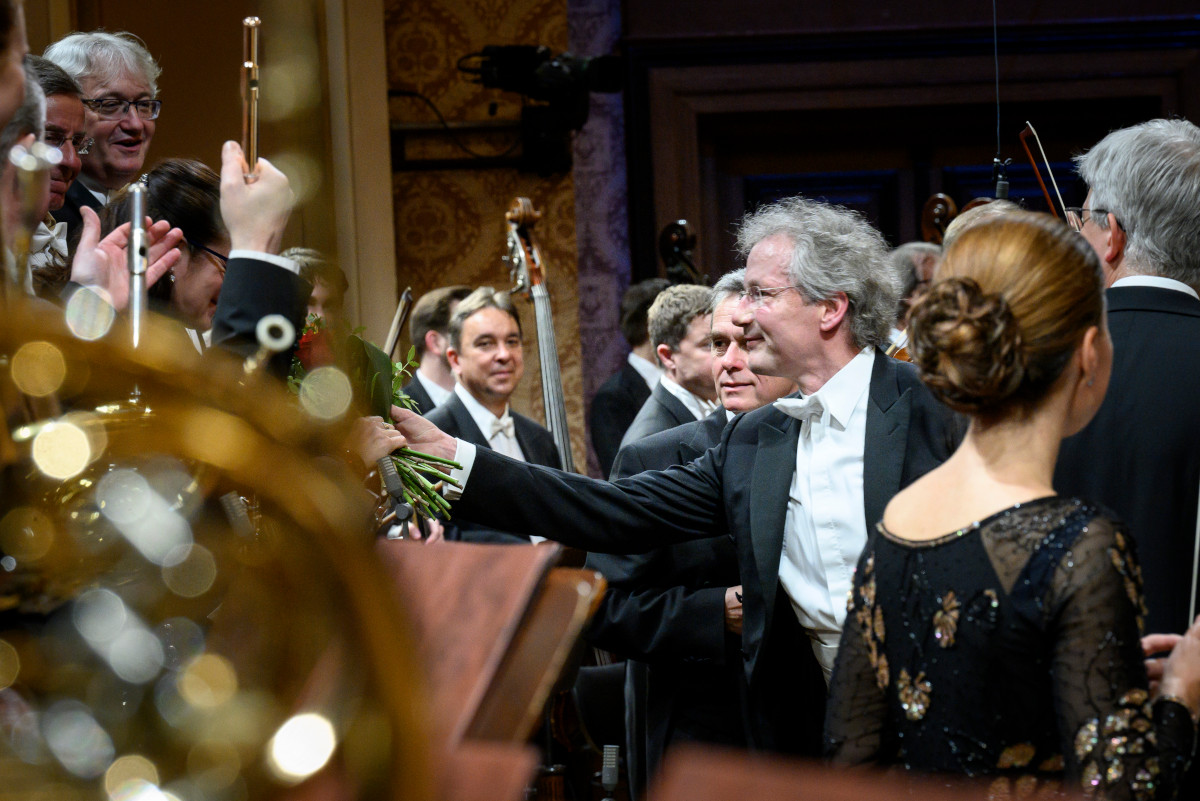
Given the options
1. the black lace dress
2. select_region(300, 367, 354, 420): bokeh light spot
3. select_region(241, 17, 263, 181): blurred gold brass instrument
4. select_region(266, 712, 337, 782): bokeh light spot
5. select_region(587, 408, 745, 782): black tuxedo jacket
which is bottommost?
select_region(587, 408, 745, 782): black tuxedo jacket

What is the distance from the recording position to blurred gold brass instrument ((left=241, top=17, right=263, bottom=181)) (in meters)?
1.50

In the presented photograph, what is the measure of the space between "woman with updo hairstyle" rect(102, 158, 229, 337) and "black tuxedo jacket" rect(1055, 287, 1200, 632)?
1.40m

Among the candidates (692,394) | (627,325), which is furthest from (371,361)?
(627,325)

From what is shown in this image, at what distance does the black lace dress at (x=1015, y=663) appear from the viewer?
1.25 meters

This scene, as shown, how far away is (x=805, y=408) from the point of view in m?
2.20

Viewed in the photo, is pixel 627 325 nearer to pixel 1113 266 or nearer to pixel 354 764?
pixel 1113 266

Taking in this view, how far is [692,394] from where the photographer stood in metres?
3.78

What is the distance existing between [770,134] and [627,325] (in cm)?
179

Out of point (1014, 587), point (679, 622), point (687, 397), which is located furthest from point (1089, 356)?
point (687, 397)

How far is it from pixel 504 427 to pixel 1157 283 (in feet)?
8.40

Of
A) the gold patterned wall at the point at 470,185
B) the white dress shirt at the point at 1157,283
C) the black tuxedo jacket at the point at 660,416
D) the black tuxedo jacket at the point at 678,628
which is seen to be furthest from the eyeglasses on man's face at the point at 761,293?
the gold patterned wall at the point at 470,185

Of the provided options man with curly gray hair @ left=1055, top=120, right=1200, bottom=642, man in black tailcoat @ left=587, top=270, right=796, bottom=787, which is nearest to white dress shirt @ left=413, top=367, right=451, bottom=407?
man in black tailcoat @ left=587, top=270, right=796, bottom=787

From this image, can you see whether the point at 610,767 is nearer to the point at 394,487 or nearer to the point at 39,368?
the point at 394,487

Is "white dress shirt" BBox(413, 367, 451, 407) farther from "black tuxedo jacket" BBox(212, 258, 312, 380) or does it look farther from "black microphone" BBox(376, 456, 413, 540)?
"black tuxedo jacket" BBox(212, 258, 312, 380)
